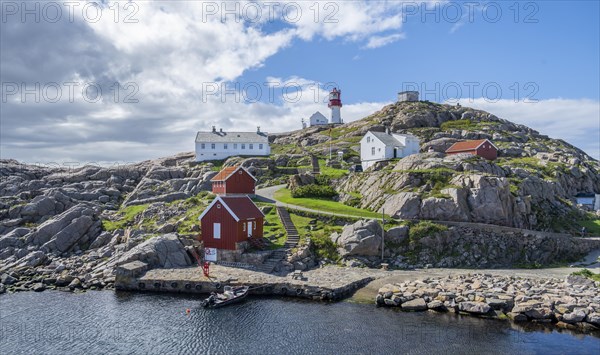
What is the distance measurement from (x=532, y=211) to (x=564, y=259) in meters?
7.65

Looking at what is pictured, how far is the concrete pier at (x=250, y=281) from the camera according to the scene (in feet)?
124

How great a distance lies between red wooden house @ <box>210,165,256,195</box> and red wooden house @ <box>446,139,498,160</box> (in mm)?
44780

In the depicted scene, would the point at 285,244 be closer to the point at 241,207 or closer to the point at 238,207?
the point at 241,207

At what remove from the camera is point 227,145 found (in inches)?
3669

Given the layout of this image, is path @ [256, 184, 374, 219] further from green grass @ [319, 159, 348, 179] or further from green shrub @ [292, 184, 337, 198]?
green grass @ [319, 159, 348, 179]

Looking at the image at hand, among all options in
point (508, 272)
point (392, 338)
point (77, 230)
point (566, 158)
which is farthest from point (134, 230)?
point (566, 158)

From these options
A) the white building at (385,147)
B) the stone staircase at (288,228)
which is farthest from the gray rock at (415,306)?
the white building at (385,147)

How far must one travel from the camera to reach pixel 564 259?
4972 centimetres

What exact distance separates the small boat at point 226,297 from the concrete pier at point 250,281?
1412 millimetres

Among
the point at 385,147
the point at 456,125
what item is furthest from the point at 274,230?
the point at 456,125

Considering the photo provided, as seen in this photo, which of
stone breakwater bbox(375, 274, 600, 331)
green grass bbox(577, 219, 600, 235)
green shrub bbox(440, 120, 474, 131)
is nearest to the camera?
stone breakwater bbox(375, 274, 600, 331)

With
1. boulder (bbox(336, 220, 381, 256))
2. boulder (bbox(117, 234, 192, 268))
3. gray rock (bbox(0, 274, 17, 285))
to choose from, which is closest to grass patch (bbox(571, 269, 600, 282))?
boulder (bbox(336, 220, 381, 256))

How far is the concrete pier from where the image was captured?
124 ft

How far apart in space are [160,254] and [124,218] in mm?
19621
